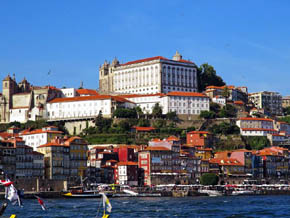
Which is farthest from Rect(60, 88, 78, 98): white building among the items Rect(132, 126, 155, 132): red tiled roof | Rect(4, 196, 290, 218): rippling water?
Rect(4, 196, 290, 218): rippling water

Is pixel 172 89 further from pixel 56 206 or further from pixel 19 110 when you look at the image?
pixel 56 206

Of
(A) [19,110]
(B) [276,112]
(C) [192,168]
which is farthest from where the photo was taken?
(B) [276,112]

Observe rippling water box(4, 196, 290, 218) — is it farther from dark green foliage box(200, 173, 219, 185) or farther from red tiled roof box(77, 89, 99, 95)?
red tiled roof box(77, 89, 99, 95)

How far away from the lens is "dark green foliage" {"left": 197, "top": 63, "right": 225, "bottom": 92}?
5827 inches

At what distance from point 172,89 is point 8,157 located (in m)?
57.6

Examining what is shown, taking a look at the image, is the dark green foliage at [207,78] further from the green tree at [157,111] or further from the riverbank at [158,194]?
the riverbank at [158,194]

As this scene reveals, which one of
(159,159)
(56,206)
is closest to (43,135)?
(159,159)

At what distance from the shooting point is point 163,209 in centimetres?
6550

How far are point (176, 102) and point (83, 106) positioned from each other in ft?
55.7

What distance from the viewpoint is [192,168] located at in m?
102

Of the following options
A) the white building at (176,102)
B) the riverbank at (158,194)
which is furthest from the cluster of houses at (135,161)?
the white building at (176,102)

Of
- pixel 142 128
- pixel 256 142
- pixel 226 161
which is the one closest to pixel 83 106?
pixel 142 128

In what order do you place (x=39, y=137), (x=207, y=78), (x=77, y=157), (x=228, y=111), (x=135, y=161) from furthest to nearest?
(x=207, y=78) → (x=228, y=111) → (x=39, y=137) → (x=135, y=161) → (x=77, y=157)

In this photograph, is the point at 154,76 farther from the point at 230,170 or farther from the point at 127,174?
the point at 127,174
